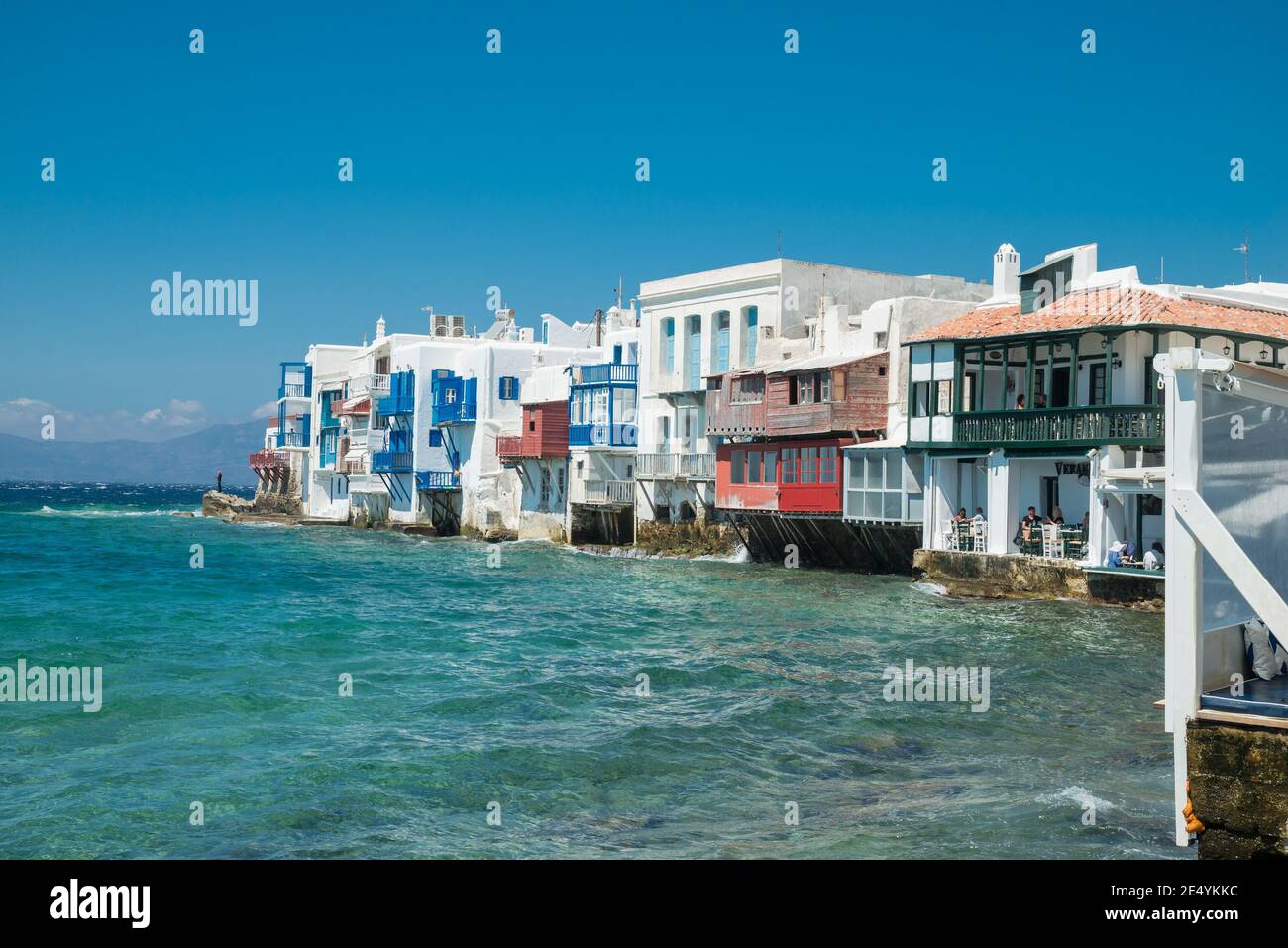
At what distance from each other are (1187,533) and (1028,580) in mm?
23488

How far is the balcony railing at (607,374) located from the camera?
5553cm

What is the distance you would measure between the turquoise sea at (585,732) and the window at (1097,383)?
6315 mm

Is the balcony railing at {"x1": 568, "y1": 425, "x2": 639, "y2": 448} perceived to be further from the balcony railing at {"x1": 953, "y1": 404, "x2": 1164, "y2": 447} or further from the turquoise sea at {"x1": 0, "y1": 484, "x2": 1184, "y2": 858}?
the balcony railing at {"x1": 953, "y1": 404, "x2": 1164, "y2": 447}

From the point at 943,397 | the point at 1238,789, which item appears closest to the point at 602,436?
the point at 943,397

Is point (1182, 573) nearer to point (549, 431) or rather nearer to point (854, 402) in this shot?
point (854, 402)

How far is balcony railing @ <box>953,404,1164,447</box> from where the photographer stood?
30781mm

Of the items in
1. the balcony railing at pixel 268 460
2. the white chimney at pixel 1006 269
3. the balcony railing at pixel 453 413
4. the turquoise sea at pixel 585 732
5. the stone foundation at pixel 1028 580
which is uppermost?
the white chimney at pixel 1006 269

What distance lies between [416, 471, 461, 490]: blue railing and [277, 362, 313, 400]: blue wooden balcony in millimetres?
25770

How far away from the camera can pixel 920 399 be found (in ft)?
121

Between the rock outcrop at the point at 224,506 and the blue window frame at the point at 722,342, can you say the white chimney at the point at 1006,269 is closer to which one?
the blue window frame at the point at 722,342

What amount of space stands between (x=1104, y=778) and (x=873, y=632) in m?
12.2

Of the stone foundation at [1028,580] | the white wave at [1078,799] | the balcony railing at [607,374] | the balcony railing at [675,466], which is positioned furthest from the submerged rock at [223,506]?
the white wave at [1078,799]

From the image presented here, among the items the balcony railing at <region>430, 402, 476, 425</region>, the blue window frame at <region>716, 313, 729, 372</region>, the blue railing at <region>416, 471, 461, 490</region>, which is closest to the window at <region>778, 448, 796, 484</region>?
the blue window frame at <region>716, 313, 729, 372</region>
